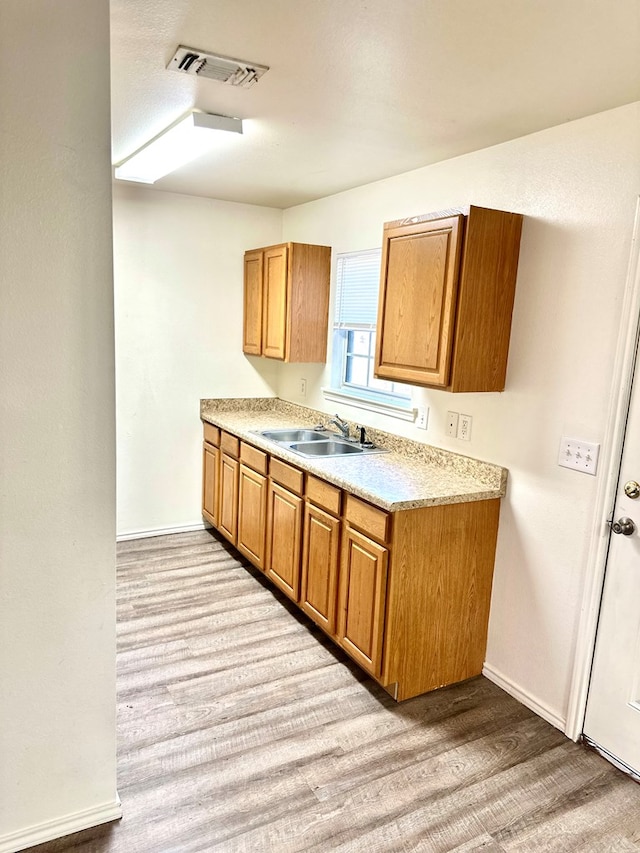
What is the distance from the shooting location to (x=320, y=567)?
9.39 feet

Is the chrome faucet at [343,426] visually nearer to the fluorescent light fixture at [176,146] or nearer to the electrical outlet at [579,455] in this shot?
the electrical outlet at [579,455]

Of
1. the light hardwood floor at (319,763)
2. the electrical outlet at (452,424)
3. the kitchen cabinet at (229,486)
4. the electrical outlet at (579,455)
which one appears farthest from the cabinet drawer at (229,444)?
the electrical outlet at (579,455)

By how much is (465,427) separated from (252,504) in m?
1.48

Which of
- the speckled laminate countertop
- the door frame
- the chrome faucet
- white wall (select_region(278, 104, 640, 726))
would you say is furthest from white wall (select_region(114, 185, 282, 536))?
the door frame

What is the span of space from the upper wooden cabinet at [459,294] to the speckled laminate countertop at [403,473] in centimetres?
44

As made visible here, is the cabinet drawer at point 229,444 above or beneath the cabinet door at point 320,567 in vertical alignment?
above

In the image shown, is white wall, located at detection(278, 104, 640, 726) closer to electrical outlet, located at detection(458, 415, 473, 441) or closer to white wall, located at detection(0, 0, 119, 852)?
electrical outlet, located at detection(458, 415, 473, 441)

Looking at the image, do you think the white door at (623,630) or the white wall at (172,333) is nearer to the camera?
the white door at (623,630)

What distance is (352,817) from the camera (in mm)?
1879

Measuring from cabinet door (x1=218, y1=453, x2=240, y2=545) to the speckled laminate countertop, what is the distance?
27 cm

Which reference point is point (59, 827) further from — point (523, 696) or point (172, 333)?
point (172, 333)

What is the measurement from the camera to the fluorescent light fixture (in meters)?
2.42

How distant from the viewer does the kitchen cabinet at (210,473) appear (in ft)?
13.4

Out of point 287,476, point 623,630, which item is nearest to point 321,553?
point 287,476
